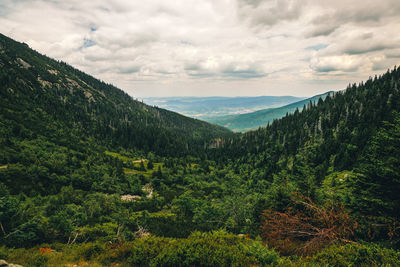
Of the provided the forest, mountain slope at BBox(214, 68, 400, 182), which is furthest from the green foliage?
mountain slope at BBox(214, 68, 400, 182)

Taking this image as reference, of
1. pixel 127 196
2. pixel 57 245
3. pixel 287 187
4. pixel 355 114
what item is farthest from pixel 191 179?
pixel 355 114

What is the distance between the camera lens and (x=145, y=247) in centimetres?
1349

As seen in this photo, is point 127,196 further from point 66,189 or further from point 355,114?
point 355,114

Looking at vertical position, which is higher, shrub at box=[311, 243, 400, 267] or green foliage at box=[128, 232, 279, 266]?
shrub at box=[311, 243, 400, 267]

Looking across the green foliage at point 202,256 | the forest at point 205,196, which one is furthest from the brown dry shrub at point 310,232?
the green foliage at point 202,256

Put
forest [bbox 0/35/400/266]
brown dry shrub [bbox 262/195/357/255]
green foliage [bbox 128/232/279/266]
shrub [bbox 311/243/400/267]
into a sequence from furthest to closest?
brown dry shrub [bbox 262/195/357/255] < forest [bbox 0/35/400/266] < green foliage [bbox 128/232/279/266] < shrub [bbox 311/243/400/267]

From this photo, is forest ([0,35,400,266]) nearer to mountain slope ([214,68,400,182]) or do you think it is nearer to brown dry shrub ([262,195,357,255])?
brown dry shrub ([262,195,357,255])

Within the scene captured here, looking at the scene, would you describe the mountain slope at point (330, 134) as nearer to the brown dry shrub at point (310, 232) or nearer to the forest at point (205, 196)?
the forest at point (205, 196)

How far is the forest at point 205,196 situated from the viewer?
43.9 ft

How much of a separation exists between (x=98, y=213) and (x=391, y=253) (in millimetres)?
57623

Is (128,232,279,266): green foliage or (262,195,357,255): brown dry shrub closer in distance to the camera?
(128,232,279,266): green foliage

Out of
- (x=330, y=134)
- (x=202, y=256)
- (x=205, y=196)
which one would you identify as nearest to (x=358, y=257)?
(x=202, y=256)

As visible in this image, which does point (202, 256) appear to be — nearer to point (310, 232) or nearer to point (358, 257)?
point (310, 232)

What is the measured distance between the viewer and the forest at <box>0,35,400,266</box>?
13.4 metres
